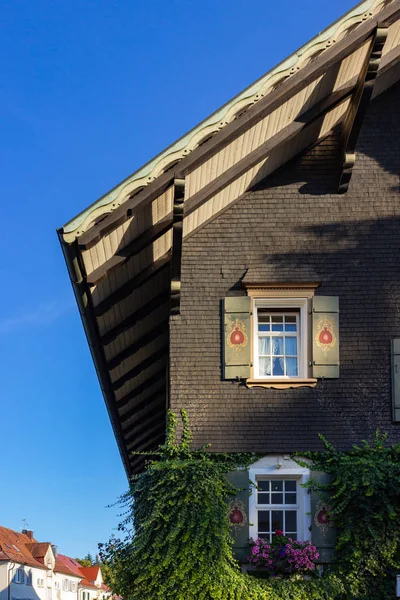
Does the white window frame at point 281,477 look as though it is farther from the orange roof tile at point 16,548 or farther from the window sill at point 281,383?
the orange roof tile at point 16,548

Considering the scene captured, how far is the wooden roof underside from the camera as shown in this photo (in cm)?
1227

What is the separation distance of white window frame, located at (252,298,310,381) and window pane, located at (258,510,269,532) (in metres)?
1.81

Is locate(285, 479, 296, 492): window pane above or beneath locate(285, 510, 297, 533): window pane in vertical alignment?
above

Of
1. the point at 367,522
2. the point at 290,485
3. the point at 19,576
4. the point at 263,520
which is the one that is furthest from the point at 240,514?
the point at 19,576

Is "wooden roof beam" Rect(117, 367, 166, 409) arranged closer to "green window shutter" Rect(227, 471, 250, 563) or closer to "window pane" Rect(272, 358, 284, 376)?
"window pane" Rect(272, 358, 284, 376)

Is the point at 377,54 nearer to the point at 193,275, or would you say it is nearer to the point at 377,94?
the point at 377,94

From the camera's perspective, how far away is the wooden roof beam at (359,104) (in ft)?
40.8

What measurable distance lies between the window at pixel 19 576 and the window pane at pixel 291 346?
55954mm

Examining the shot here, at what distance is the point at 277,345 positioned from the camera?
1382 centimetres

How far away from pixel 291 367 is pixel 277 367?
7.8 inches

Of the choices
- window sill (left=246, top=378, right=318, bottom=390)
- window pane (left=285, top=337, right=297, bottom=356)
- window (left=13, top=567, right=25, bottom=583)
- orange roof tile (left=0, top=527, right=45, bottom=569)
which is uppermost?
window pane (left=285, top=337, right=297, bottom=356)

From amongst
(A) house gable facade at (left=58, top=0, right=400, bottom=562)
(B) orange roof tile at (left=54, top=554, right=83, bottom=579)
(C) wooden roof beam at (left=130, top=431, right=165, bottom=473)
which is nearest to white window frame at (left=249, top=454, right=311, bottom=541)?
(A) house gable facade at (left=58, top=0, right=400, bottom=562)

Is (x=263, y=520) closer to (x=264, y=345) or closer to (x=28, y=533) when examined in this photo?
(x=264, y=345)

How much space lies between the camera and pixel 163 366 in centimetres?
1836
